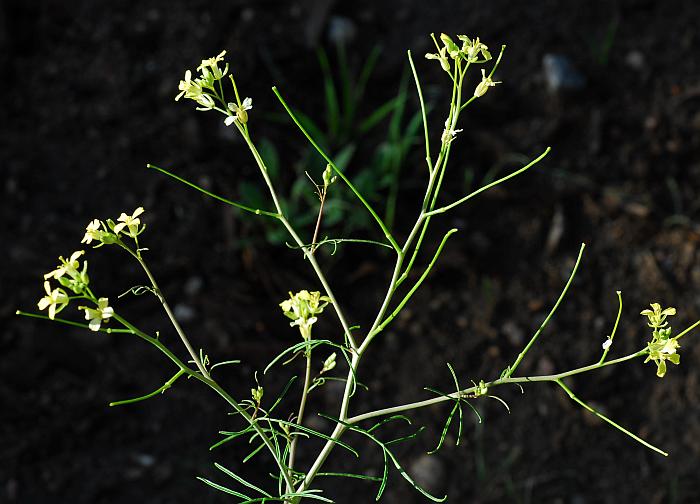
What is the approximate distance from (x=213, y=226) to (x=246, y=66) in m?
0.45

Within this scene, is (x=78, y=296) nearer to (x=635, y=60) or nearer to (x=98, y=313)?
(x=98, y=313)

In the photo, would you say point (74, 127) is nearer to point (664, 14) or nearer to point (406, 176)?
point (406, 176)

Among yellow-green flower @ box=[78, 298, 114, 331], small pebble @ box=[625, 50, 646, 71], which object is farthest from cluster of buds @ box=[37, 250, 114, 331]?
small pebble @ box=[625, 50, 646, 71]

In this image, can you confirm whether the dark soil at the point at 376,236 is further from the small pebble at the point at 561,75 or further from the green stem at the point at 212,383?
the green stem at the point at 212,383

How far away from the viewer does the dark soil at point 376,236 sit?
167 centimetres

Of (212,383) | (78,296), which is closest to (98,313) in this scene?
(78,296)

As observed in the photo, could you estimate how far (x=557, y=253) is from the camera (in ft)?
6.35

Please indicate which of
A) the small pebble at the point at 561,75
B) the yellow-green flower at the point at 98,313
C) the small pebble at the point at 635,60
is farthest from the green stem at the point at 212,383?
the small pebble at the point at 635,60

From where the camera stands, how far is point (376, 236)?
1872mm

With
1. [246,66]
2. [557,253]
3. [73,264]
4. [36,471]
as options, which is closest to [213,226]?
[246,66]

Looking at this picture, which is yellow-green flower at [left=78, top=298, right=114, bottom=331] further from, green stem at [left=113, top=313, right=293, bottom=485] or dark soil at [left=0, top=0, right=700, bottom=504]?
dark soil at [left=0, top=0, right=700, bottom=504]

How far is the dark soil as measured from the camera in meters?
1.67

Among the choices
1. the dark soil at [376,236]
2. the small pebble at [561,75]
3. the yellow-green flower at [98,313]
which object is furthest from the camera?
the small pebble at [561,75]

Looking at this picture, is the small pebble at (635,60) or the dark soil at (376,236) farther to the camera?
the small pebble at (635,60)
